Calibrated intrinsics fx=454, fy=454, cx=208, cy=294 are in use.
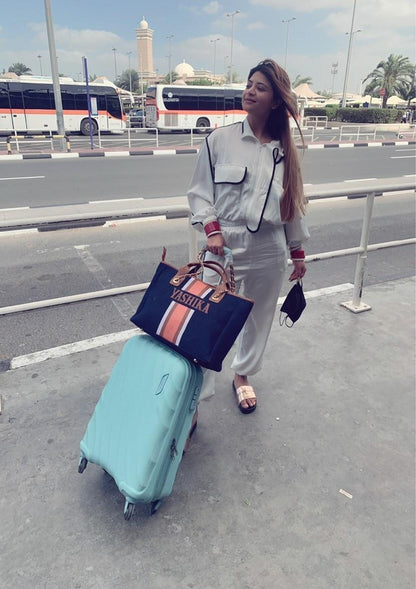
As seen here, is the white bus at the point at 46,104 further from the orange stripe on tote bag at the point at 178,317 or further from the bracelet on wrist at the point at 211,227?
the orange stripe on tote bag at the point at 178,317

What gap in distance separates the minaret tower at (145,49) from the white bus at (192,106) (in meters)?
91.4

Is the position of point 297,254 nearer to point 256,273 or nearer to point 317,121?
point 256,273

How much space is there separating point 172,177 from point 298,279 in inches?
377

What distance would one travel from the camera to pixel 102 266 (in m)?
5.09

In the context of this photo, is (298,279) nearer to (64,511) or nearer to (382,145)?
(64,511)

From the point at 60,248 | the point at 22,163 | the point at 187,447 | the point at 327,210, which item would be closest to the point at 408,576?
the point at 187,447

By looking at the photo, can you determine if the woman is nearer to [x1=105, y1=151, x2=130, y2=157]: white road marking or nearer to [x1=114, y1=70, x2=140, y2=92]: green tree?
[x1=105, y1=151, x2=130, y2=157]: white road marking

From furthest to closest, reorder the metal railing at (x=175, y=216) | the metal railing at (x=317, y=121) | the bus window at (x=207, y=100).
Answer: the metal railing at (x=317, y=121) < the bus window at (x=207, y=100) < the metal railing at (x=175, y=216)

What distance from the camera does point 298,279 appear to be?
246 centimetres

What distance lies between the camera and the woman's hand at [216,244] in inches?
82.0

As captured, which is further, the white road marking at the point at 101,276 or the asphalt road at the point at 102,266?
the white road marking at the point at 101,276

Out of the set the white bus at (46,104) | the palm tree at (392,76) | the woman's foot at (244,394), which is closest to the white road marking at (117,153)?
the white bus at (46,104)

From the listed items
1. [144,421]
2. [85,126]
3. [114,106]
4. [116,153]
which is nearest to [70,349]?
[144,421]

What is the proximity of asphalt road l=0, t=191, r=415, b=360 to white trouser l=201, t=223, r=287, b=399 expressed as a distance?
1405mm
